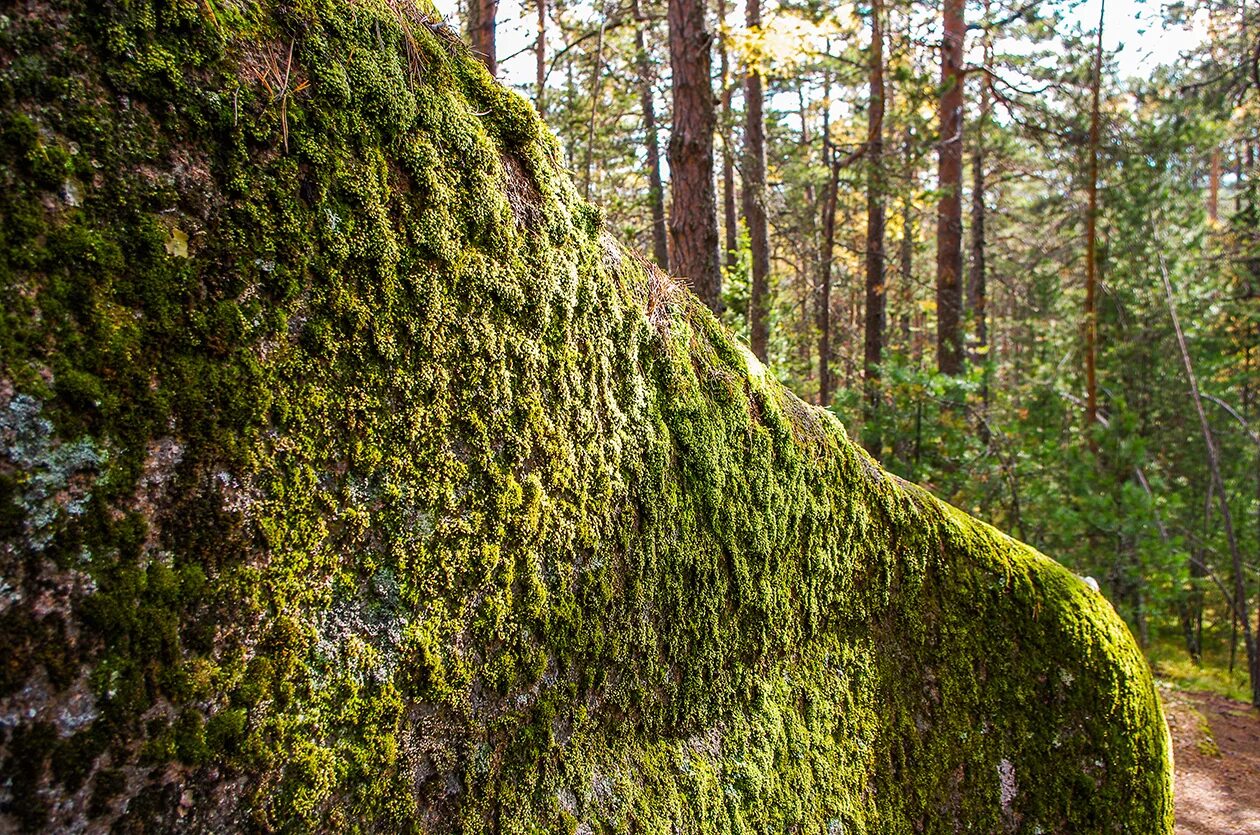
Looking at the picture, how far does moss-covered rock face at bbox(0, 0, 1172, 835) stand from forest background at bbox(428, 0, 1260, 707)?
311cm

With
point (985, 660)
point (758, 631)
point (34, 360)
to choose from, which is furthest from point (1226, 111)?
point (34, 360)

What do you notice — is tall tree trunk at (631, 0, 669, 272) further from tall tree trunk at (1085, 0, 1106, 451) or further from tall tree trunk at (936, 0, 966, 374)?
tall tree trunk at (1085, 0, 1106, 451)

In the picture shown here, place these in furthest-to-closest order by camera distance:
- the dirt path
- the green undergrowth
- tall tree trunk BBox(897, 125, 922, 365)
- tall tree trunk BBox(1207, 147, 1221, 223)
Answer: tall tree trunk BBox(1207, 147, 1221, 223) < tall tree trunk BBox(897, 125, 922, 365) < the green undergrowth < the dirt path

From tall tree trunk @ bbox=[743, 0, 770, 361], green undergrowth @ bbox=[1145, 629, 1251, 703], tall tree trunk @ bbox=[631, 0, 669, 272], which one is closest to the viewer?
green undergrowth @ bbox=[1145, 629, 1251, 703]

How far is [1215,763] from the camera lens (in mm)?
6758

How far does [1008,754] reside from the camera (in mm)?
3217

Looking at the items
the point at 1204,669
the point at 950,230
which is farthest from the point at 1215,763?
the point at 950,230

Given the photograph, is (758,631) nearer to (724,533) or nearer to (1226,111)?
(724,533)

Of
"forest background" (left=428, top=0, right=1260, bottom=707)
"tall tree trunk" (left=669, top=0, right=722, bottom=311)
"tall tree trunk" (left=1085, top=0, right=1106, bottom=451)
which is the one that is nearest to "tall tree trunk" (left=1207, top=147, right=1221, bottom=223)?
"forest background" (left=428, top=0, right=1260, bottom=707)

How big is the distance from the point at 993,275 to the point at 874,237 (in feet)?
23.0

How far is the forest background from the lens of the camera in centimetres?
798

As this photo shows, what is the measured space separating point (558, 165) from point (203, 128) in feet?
3.65

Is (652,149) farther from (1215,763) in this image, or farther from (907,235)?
(1215,763)

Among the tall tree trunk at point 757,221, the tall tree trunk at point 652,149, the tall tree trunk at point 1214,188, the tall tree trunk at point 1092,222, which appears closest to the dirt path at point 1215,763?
the tall tree trunk at point 1092,222
